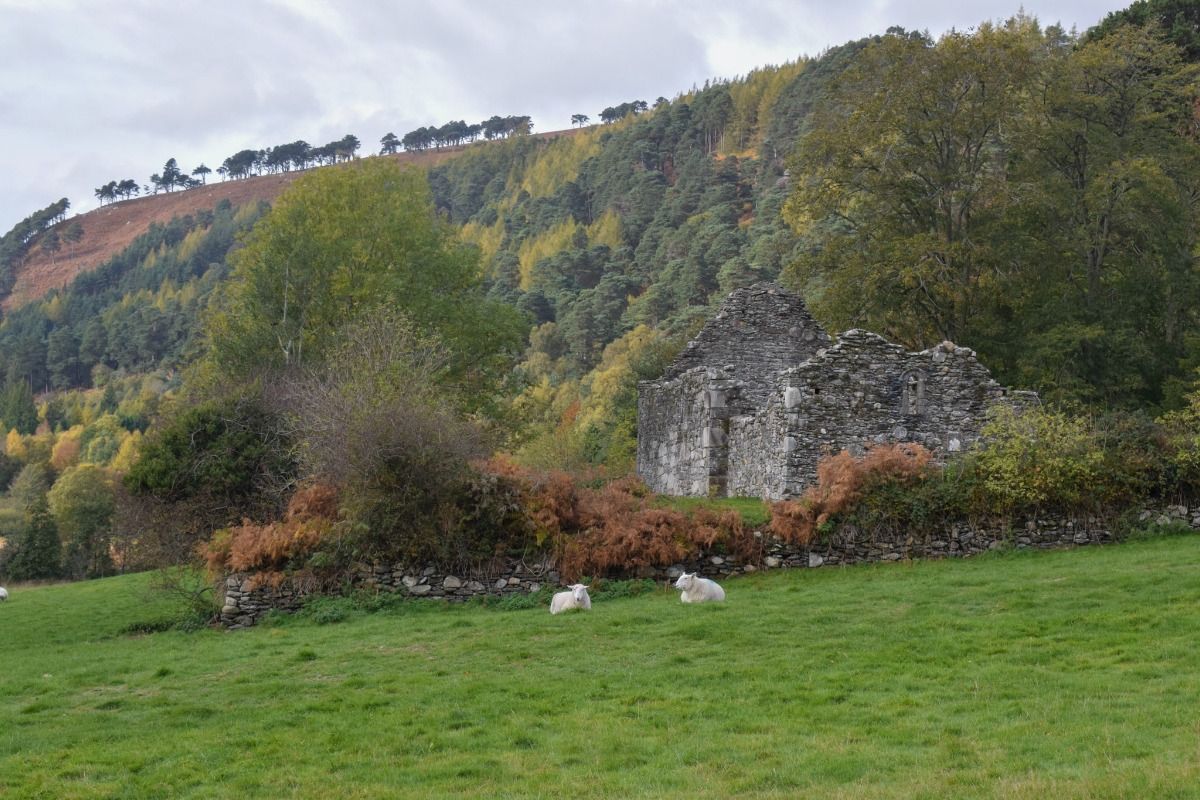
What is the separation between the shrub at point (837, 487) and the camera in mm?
19984

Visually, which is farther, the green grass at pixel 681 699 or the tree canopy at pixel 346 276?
the tree canopy at pixel 346 276

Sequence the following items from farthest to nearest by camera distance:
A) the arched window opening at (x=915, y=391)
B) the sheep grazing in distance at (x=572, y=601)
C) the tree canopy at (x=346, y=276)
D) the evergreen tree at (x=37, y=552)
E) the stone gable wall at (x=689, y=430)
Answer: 1. the evergreen tree at (x=37, y=552)
2. the tree canopy at (x=346, y=276)
3. the stone gable wall at (x=689, y=430)
4. the arched window opening at (x=915, y=391)
5. the sheep grazing in distance at (x=572, y=601)

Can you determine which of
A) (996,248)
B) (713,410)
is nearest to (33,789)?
(713,410)

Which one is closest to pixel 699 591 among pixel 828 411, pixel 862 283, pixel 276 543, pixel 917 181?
pixel 828 411

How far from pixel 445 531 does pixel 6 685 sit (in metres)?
7.30

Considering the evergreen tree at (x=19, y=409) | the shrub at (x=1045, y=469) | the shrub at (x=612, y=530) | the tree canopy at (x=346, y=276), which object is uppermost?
the evergreen tree at (x=19, y=409)

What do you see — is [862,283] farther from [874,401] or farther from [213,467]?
[213,467]

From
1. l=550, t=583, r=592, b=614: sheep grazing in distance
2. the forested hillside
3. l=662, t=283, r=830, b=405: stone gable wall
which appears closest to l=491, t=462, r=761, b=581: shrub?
the forested hillside

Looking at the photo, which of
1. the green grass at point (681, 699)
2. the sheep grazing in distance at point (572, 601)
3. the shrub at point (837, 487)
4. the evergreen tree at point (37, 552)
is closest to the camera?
the green grass at point (681, 699)

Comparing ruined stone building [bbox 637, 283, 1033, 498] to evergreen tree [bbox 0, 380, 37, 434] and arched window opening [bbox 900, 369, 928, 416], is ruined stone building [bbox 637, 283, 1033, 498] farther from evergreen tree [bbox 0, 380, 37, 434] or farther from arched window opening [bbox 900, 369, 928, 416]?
evergreen tree [bbox 0, 380, 37, 434]

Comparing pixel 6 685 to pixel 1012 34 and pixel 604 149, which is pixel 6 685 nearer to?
pixel 1012 34

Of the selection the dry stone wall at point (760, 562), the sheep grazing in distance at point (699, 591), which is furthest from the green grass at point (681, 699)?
the dry stone wall at point (760, 562)

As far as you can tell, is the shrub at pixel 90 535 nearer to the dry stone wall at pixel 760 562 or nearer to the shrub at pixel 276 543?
the shrub at pixel 276 543

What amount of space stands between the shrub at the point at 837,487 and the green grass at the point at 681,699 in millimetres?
1735
